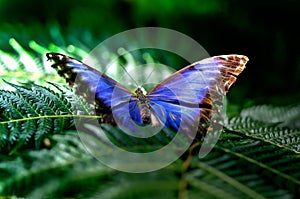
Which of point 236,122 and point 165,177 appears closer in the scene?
point 165,177

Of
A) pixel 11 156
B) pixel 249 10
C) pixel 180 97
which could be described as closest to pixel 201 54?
pixel 249 10

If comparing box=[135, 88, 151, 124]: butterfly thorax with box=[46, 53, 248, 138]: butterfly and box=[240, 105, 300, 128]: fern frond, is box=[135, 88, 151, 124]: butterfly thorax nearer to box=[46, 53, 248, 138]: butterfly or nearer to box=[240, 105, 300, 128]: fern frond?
box=[46, 53, 248, 138]: butterfly

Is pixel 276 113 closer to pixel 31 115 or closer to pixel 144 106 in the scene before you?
pixel 144 106

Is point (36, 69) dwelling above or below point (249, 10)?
below

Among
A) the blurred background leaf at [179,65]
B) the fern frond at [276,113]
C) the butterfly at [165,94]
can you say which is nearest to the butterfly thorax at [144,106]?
the butterfly at [165,94]

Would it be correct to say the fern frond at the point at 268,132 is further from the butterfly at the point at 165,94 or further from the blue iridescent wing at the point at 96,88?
the blue iridescent wing at the point at 96,88

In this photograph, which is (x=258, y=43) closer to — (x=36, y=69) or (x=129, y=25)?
(x=129, y=25)

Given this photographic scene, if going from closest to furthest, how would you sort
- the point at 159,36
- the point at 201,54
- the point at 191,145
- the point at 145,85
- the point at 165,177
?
the point at 165,177 → the point at 191,145 → the point at 145,85 → the point at 201,54 → the point at 159,36
